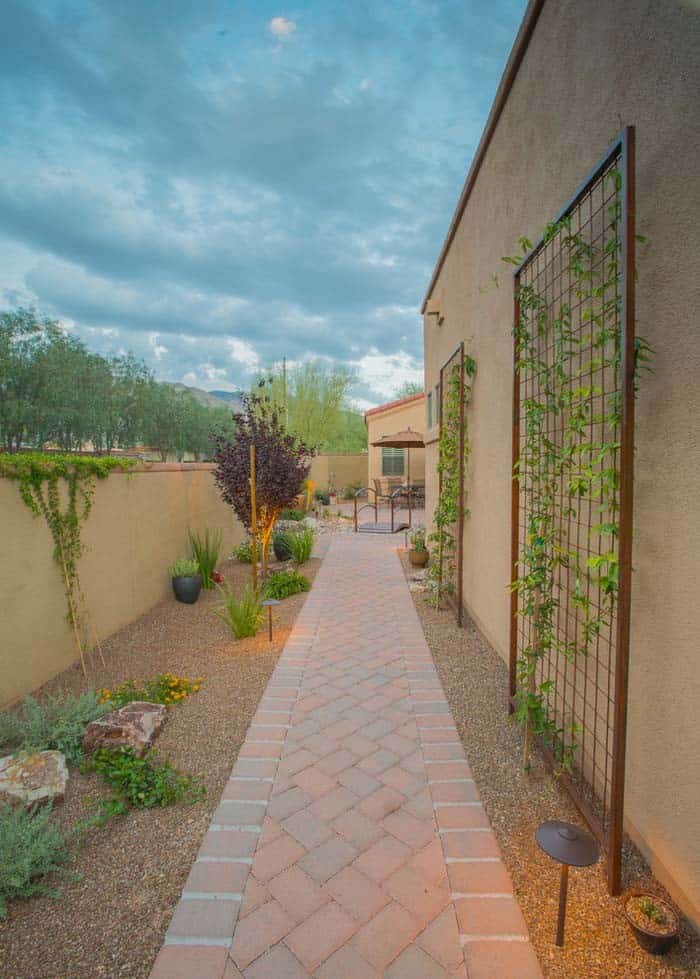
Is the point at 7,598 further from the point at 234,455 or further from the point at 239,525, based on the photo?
the point at 239,525

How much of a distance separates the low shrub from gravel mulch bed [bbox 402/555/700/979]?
187 cm

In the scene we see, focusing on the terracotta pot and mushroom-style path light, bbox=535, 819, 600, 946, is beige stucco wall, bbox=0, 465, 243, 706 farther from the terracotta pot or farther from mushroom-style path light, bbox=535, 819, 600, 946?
mushroom-style path light, bbox=535, 819, 600, 946

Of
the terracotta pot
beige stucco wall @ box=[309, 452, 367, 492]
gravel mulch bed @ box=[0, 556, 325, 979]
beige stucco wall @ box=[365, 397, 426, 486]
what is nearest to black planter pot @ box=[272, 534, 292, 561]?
the terracotta pot

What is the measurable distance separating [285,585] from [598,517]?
178 inches

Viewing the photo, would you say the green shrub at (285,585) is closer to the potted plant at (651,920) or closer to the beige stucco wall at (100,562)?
the beige stucco wall at (100,562)

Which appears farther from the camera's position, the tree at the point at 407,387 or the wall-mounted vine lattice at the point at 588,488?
the tree at the point at 407,387

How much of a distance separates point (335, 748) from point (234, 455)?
4.43 metres

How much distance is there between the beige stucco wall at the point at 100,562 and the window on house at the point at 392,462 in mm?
11782

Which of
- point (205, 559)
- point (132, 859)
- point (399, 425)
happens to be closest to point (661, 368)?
point (132, 859)

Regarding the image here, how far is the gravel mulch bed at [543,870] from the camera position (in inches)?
57.2

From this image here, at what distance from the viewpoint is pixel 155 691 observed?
3.36 m

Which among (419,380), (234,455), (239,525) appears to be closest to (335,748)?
(234,455)

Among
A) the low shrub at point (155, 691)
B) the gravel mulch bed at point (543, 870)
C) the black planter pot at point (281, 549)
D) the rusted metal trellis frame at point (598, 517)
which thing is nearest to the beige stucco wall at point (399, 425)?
the black planter pot at point (281, 549)

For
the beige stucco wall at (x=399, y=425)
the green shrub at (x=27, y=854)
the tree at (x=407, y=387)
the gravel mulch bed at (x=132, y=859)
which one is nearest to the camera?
the gravel mulch bed at (x=132, y=859)
